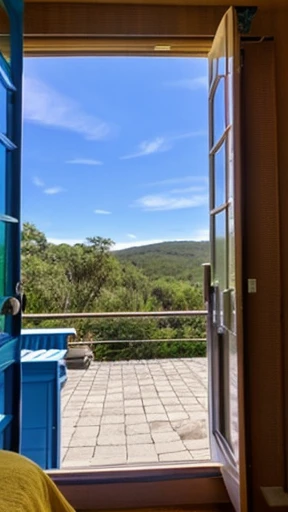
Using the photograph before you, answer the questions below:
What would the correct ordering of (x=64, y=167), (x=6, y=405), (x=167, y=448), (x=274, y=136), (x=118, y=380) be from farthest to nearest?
(x=64, y=167) < (x=118, y=380) < (x=167, y=448) < (x=274, y=136) < (x=6, y=405)

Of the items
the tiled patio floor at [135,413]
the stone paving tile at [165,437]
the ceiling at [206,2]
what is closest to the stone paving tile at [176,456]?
the tiled patio floor at [135,413]

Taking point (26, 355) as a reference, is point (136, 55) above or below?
above

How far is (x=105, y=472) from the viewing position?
1877mm

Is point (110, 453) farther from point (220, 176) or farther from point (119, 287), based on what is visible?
point (119, 287)

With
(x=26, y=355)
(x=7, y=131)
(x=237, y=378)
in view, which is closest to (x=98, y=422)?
(x=26, y=355)

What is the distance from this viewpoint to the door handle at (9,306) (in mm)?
1474

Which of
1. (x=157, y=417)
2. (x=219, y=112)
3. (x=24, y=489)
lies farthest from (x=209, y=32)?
(x=157, y=417)

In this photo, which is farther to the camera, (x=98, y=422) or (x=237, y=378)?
(x=98, y=422)

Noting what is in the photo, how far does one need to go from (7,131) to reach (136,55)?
859 millimetres

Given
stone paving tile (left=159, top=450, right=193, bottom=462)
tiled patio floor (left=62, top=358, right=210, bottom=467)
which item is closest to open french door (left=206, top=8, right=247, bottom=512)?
stone paving tile (left=159, top=450, right=193, bottom=462)

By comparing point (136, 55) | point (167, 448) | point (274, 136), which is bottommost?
point (167, 448)

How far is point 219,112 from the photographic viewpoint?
72.1 inches

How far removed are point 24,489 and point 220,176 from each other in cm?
157

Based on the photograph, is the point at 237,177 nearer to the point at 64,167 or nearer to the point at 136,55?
the point at 136,55
